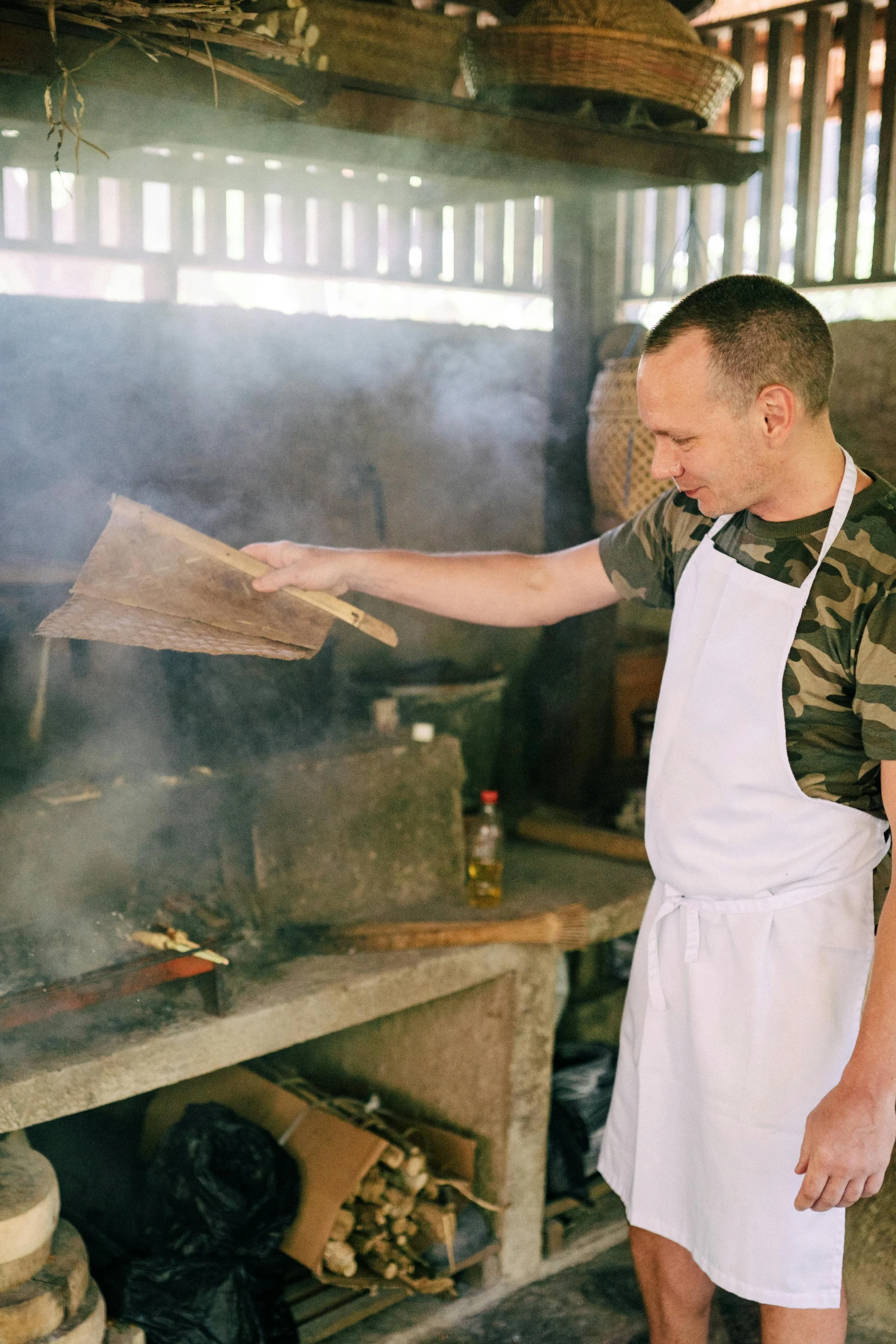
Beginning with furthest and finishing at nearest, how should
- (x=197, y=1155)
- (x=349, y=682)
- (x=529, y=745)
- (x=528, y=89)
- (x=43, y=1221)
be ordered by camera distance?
1. (x=529, y=745)
2. (x=349, y=682)
3. (x=528, y=89)
4. (x=197, y=1155)
5. (x=43, y=1221)

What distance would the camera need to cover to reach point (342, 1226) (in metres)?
3.42

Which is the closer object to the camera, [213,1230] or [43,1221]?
[43,1221]

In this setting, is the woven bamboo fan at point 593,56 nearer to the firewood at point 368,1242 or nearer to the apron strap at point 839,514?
the apron strap at point 839,514

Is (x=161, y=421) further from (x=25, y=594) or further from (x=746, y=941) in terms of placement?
(x=746, y=941)

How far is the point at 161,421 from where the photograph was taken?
12.7 ft

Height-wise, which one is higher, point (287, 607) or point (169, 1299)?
point (287, 607)

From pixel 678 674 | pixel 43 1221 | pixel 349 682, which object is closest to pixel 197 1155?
pixel 43 1221

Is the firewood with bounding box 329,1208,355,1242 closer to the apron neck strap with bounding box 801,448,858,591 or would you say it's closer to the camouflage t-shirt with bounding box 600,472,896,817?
the camouflage t-shirt with bounding box 600,472,896,817

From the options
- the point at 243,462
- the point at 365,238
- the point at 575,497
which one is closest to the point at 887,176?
the point at 575,497

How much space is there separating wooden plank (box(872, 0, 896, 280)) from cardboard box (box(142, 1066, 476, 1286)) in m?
3.45

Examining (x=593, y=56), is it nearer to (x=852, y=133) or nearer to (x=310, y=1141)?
(x=852, y=133)

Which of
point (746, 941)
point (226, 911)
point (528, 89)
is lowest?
point (226, 911)

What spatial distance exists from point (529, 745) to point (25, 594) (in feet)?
7.58

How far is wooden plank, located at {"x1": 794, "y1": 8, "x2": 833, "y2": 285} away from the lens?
15.2 feet
